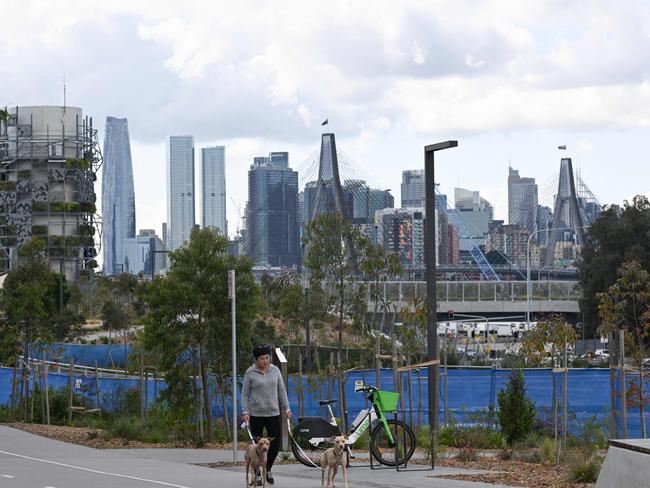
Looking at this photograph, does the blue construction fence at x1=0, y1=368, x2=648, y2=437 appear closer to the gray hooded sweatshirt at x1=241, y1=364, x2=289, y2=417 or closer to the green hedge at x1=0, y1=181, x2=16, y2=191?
the gray hooded sweatshirt at x1=241, y1=364, x2=289, y2=417

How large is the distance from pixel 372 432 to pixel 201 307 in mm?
8813

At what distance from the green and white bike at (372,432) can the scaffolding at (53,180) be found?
106134 millimetres

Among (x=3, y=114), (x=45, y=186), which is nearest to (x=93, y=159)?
(x=45, y=186)

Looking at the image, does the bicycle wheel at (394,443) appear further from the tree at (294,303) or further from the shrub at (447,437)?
the tree at (294,303)

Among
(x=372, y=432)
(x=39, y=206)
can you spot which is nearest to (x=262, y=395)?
(x=372, y=432)

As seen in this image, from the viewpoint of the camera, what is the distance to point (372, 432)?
18234mm

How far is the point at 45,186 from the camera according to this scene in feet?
414

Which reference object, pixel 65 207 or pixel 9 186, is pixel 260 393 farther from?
pixel 9 186

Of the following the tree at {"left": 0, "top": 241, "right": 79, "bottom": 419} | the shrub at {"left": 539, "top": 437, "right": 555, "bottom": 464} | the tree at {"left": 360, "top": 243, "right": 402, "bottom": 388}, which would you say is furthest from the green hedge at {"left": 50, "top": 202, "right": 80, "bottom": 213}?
the shrub at {"left": 539, "top": 437, "right": 555, "bottom": 464}

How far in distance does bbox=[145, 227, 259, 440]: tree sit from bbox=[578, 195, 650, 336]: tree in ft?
160

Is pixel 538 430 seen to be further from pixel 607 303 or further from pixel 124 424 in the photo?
pixel 124 424

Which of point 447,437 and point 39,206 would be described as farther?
point 39,206

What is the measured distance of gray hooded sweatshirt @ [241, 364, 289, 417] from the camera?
16.6 meters

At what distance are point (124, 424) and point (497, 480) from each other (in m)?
11.7
